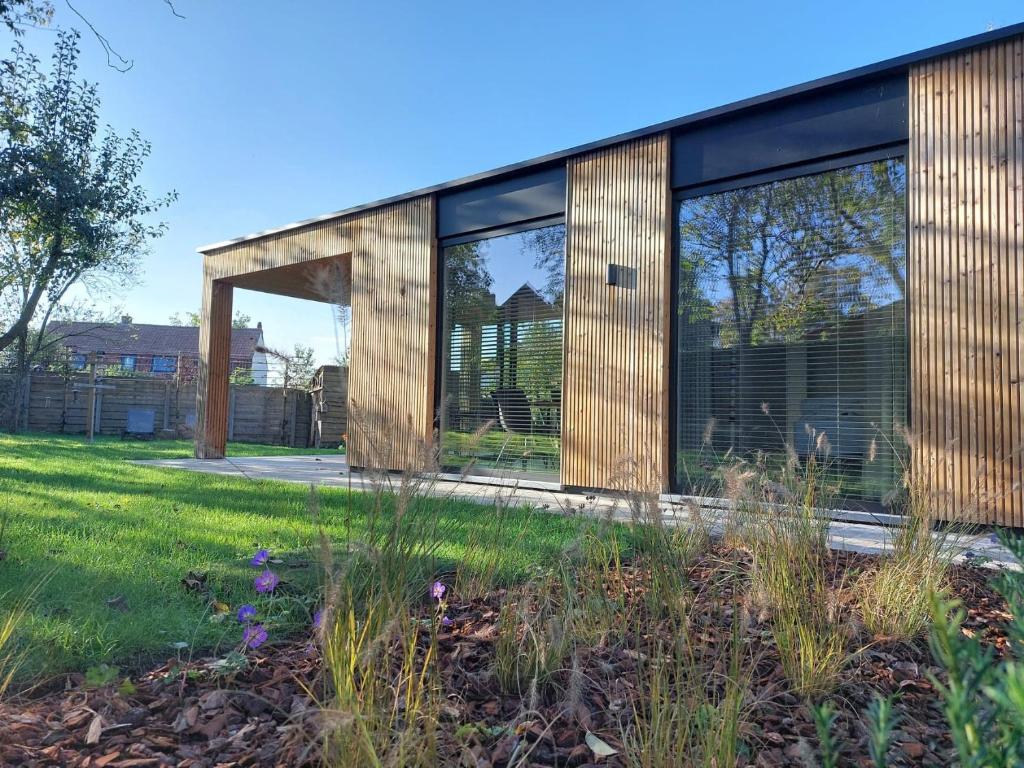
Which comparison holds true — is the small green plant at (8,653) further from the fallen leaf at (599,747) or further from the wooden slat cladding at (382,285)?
the wooden slat cladding at (382,285)

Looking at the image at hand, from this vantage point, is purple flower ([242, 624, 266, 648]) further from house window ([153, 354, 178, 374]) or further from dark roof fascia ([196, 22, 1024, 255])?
house window ([153, 354, 178, 374])

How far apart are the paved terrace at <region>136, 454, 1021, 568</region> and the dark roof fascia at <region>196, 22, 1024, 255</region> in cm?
304

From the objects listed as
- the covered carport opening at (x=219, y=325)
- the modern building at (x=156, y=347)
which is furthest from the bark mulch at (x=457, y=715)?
the modern building at (x=156, y=347)

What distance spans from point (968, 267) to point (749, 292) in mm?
1458

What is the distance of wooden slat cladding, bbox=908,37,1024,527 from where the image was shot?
4293mm

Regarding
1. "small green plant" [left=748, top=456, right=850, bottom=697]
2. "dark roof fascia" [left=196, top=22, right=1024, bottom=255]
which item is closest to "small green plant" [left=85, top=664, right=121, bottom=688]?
"small green plant" [left=748, top=456, right=850, bottom=697]

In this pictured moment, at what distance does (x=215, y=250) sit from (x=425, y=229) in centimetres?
412

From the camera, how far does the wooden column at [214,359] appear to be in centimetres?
987

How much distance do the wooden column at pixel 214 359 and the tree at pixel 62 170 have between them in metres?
2.13

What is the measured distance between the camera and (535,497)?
5.86 metres

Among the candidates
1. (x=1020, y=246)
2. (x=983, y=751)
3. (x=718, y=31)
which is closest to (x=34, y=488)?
(x=983, y=751)

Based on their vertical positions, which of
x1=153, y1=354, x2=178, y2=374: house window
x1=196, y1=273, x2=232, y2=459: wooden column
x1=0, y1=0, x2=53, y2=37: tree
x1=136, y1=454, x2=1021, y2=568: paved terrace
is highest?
x1=0, y1=0, x2=53, y2=37: tree

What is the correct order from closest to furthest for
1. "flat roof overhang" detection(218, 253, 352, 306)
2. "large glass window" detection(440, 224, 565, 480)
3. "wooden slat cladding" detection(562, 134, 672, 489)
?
"wooden slat cladding" detection(562, 134, 672, 489) < "large glass window" detection(440, 224, 565, 480) < "flat roof overhang" detection(218, 253, 352, 306)

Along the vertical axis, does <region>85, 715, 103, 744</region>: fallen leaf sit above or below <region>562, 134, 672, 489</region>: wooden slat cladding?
below
